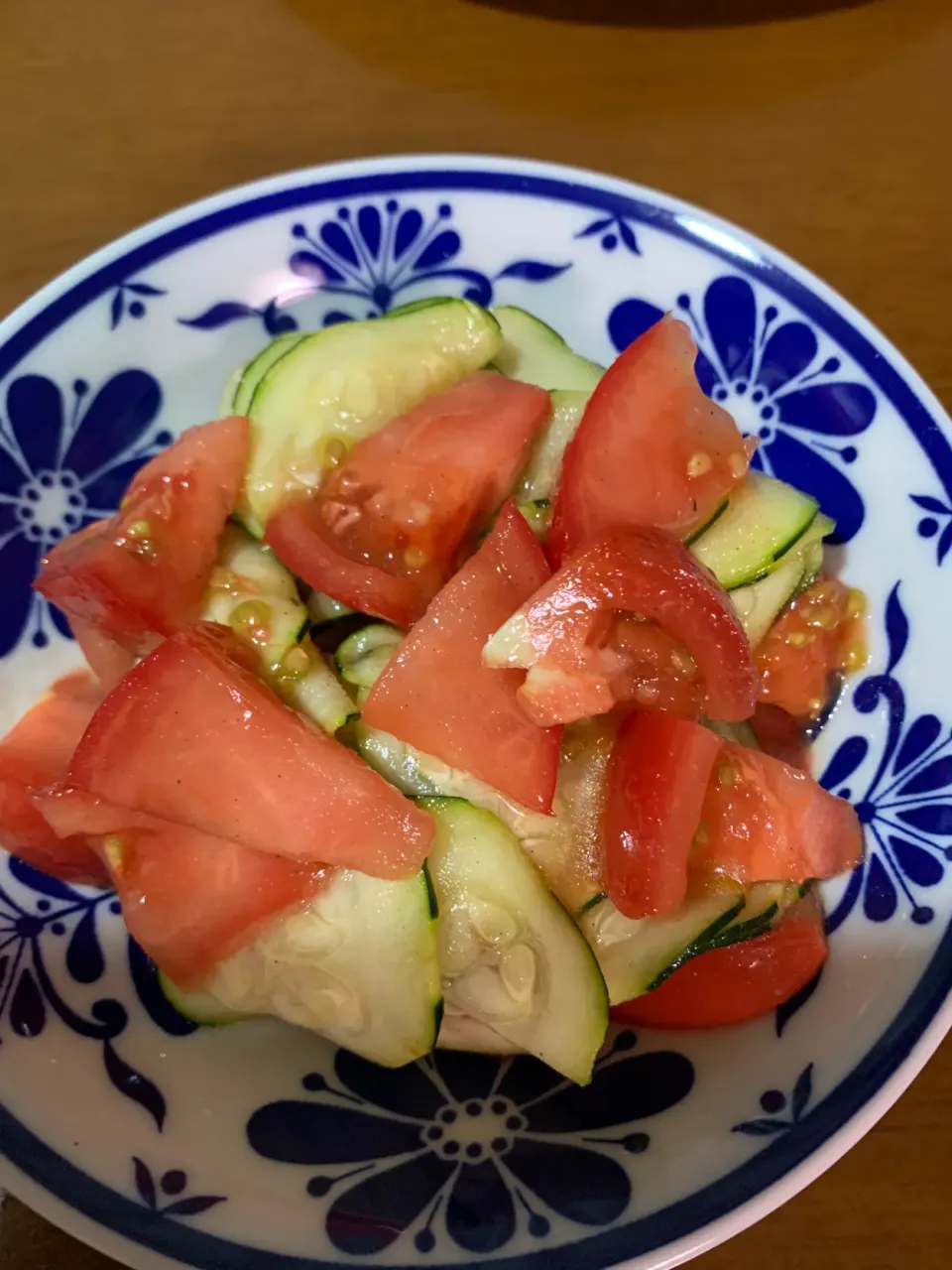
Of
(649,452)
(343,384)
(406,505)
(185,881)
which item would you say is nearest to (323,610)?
(406,505)

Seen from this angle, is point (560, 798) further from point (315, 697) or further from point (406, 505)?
point (406, 505)

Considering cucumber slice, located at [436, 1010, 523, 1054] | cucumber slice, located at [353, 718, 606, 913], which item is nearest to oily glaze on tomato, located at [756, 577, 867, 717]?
cucumber slice, located at [353, 718, 606, 913]

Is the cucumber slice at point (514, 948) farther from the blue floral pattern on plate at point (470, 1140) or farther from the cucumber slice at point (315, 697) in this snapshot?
the cucumber slice at point (315, 697)

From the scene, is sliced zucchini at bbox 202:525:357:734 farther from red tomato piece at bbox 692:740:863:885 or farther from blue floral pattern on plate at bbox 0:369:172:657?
red tomato piece at bbox 692:740:863:885

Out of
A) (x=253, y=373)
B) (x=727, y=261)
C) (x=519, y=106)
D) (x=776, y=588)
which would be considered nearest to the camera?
(x=776, y=588)

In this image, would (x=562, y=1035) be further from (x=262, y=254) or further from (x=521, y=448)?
(x=262, y=254)

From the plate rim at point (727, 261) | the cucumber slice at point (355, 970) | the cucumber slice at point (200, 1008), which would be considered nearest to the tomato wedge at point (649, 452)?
the plate rim at point (727, 261)

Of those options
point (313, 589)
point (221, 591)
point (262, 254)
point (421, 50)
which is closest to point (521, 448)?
point (313, 589)
